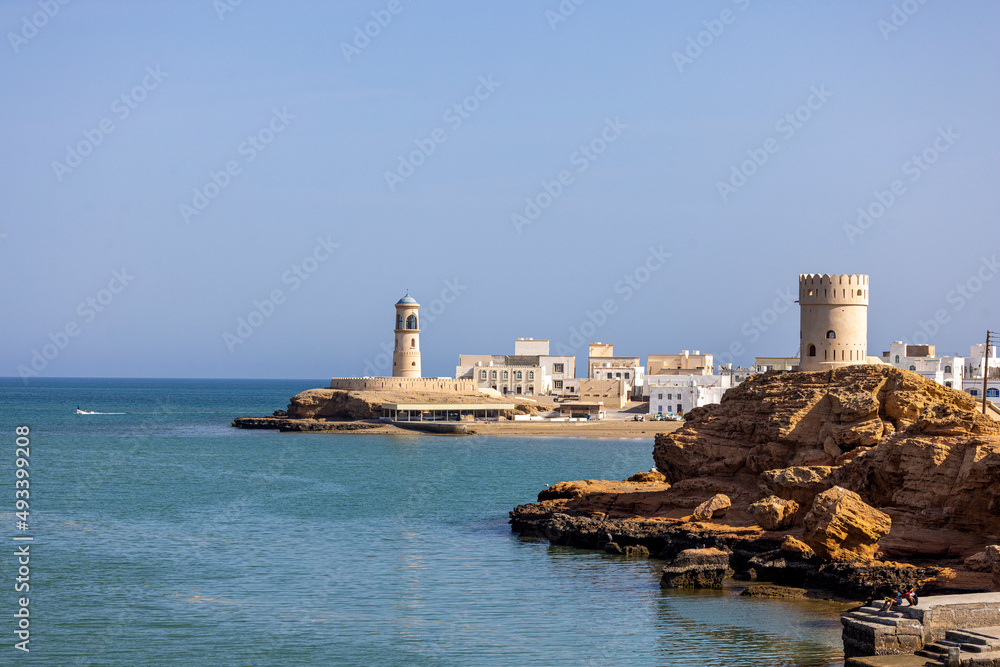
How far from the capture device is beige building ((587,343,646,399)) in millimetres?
123806

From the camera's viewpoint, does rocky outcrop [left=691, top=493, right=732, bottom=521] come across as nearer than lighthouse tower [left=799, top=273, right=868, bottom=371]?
Answer: Yes

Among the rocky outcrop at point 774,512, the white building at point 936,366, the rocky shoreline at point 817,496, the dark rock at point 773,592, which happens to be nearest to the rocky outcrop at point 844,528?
the rocky shoreline at point 817,496

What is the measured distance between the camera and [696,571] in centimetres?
2920

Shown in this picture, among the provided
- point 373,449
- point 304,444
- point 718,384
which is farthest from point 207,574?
point 718,384

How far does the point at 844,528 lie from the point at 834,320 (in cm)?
1393

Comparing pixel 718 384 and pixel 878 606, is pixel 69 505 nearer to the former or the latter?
pixel 878 606

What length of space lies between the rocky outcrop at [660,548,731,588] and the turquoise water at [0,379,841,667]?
585 mm

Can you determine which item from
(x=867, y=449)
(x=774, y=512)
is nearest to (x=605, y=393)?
(x=867, y=449)

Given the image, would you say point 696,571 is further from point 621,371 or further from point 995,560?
point 621,371

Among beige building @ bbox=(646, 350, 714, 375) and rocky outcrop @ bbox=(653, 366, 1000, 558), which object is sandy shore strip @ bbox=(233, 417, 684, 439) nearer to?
beige building @ bbox=(646, 350, 714, 375)

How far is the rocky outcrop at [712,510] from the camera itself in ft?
114

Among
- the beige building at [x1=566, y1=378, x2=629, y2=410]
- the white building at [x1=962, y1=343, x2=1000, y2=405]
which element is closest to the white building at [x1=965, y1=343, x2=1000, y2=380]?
the white building at [x1=962, y1=343, x2=1000, y2=405]

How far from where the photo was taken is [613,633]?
24844 millimetres

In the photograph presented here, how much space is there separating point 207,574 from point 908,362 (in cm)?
7191
